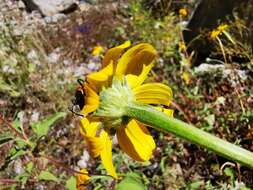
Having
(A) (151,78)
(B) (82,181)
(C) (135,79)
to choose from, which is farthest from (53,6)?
(C) (135,79)

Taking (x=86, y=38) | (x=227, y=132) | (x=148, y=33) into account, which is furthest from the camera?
(x=86, y=38)

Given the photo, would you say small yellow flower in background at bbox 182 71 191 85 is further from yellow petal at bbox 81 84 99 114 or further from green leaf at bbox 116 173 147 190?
yellow petal at bbox 81 84 99 114

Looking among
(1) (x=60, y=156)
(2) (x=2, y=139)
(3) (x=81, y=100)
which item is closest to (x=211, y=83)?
(1) (x=60, y=156)

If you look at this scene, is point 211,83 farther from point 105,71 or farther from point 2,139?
point 105,71

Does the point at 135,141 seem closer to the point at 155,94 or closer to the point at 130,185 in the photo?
the point at 155,94

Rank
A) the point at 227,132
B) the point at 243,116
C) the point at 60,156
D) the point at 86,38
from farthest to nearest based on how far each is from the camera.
Result: the point at 86,38
the point at 60,156
the point at 227,132
the point at 243,116

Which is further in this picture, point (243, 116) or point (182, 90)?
point (182, 90)

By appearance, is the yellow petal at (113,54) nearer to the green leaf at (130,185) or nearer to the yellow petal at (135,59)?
the yellow petal at (135,59)
